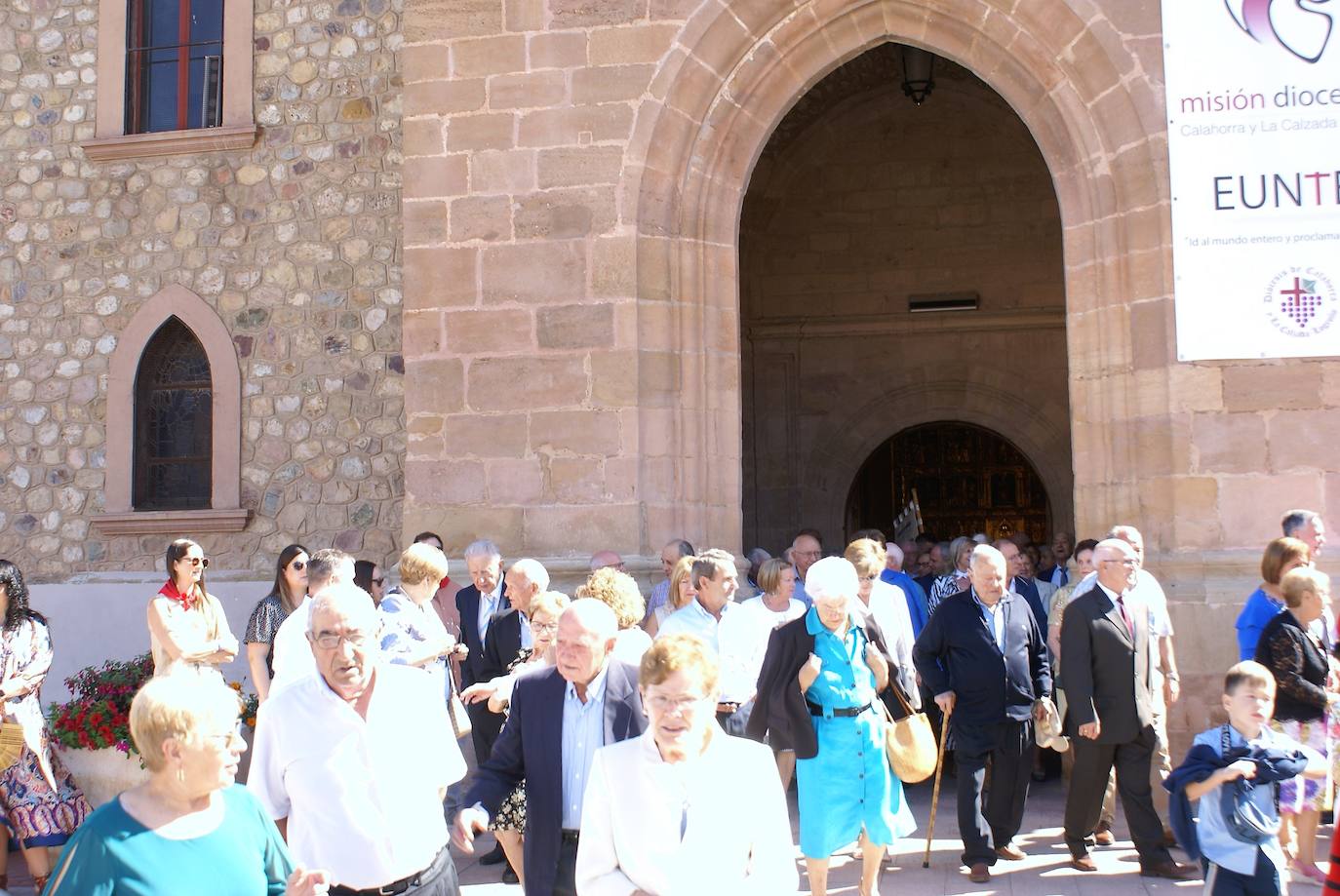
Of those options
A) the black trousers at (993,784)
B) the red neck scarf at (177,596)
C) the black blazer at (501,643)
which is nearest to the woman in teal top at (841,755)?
the black trousers at (993,784)

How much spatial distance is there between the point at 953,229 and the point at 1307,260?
638cm

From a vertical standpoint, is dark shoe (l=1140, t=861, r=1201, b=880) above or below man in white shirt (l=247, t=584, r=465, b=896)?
below

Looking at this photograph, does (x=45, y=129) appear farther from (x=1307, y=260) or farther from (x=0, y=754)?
(x=1307, y=260)

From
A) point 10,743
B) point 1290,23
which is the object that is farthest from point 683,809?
point 1290,23

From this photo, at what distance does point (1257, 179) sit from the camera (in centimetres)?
730

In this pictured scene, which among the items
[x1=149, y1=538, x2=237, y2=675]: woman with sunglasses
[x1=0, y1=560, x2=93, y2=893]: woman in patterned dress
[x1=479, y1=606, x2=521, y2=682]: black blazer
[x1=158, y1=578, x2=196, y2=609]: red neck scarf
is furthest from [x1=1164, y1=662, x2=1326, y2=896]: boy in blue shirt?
[x1=0, y1=560, x2=93, y2=893]: woman in patterned dress

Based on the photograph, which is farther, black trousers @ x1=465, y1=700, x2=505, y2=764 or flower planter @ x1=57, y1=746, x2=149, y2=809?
flower planter @ x1=57, y1=746, x2=149, y2=809

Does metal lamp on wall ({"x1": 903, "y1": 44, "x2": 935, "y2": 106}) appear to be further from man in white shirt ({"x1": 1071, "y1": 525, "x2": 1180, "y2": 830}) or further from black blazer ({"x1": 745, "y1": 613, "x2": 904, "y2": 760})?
black blazer ({"x1": 745, "y1": 613, "x2": 904, "y2": 760})

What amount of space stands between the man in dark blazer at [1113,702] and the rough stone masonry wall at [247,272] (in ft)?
18.8

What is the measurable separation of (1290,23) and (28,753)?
25.1 feet

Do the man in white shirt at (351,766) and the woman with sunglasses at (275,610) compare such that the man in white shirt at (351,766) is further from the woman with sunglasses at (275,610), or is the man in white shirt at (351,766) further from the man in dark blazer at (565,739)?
the woman with sunglasses at (275,610)

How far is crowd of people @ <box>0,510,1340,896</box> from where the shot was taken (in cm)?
300

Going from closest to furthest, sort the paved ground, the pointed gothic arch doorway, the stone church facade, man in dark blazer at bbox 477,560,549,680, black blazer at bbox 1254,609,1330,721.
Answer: black blazer at bbox 1254,609,1330,721
the paved ground
man in dark blazer at bbox 477,560,549,680
the stone church facade
the pointed gothic arch doorway

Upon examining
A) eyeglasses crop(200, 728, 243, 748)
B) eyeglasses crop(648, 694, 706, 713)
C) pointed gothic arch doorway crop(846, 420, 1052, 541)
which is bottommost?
eyeglasses crop(200, 728, 243, 748)
